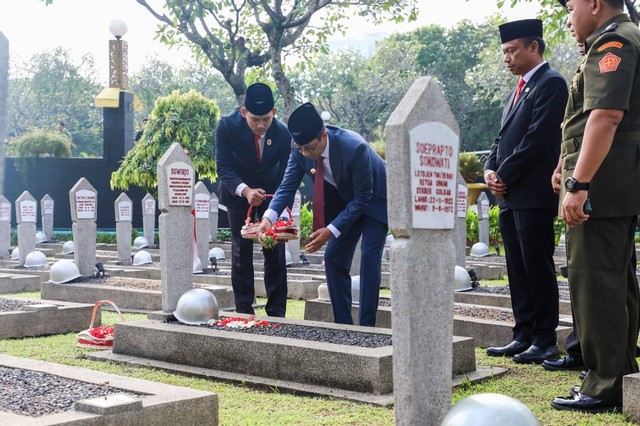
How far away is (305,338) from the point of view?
641 centimetres

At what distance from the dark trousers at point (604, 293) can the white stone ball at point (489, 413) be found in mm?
1442

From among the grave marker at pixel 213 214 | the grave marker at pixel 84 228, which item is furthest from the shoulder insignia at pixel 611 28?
the grave marker at pixel 213 214

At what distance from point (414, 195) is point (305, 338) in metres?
2.91

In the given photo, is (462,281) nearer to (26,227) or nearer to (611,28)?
(611,28)

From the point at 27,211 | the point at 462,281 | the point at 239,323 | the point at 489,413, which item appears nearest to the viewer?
the point at 489,413

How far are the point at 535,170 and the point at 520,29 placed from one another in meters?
1.06

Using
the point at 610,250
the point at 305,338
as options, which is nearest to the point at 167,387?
the point at 305,338

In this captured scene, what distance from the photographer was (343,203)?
7305 millimetres

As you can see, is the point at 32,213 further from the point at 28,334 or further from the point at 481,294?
the point at 481,294

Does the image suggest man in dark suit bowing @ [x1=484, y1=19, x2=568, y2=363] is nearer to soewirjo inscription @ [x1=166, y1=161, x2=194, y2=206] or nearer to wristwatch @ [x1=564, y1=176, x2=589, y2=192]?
wristwatch @ [x1=564, y1=176, x2=589, y2=192]

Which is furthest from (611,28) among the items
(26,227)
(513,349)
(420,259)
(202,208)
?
(26,227)

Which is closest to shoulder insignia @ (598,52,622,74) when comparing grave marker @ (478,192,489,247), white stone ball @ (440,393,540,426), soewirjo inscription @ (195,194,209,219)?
white stone ball @ (440,393,540,426)

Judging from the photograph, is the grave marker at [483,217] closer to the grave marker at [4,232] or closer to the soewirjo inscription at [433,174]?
the grave marker at [4,232]

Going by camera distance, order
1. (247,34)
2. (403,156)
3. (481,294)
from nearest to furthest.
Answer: (403,156) → (481,294) → (247,34)
